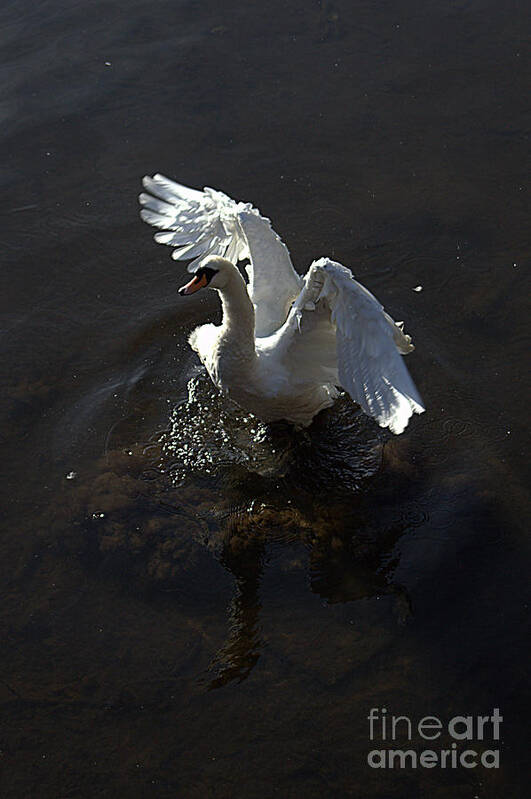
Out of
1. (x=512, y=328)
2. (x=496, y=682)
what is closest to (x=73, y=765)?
(x=496, y=682)

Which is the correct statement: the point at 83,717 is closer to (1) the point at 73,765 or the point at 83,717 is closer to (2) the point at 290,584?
(1) the point at 73,765

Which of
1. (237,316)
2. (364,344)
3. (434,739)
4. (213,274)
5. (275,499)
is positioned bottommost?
(434,739)

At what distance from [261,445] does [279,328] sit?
81cm

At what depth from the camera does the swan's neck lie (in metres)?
4.84

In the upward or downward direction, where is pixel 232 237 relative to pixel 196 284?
downward

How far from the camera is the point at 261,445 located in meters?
5.69

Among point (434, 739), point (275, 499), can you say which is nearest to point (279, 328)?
point (275, 499)

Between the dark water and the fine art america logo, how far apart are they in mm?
39

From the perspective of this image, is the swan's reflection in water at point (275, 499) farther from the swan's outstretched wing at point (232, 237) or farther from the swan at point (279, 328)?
the swan's outstretched wing at point (232, 237)

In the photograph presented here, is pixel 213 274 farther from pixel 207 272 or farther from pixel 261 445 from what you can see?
pixel 261 445

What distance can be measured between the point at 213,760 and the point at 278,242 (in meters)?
3.07

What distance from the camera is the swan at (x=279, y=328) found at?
4.10 meters

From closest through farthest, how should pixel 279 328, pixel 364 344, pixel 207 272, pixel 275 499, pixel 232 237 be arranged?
pixel 364 344 < pixel 207 272 < pixel 275 499 < pixel 279 328 < pixel 232 237

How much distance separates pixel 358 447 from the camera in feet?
18.0
